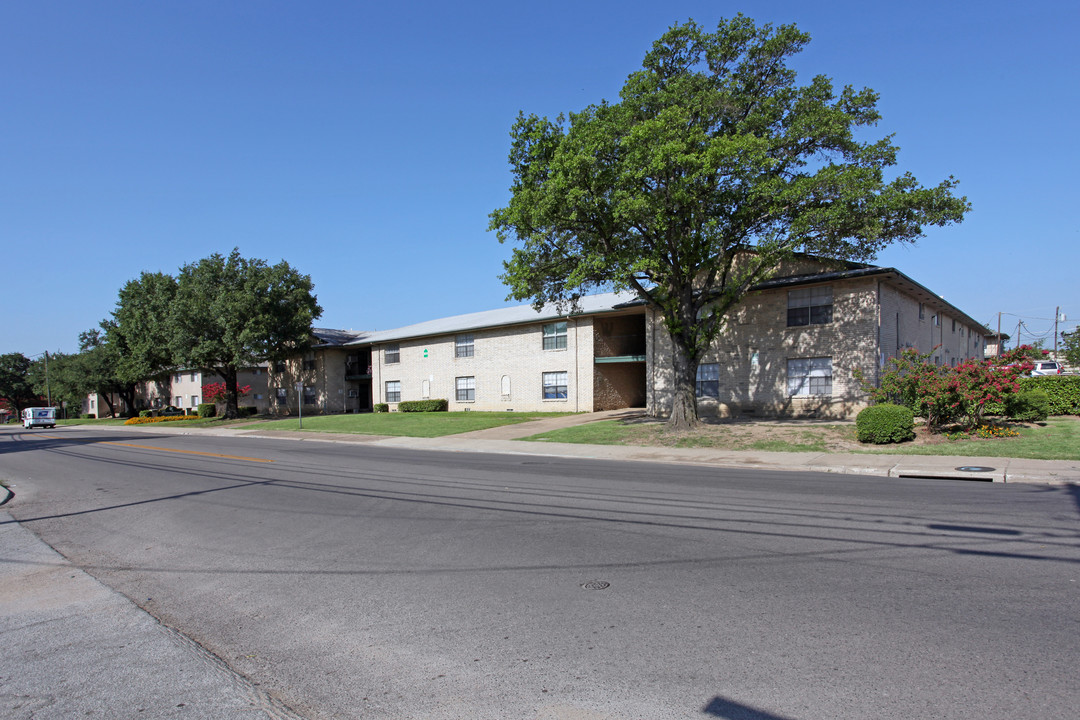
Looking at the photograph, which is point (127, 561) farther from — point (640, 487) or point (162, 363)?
point (162, 363)

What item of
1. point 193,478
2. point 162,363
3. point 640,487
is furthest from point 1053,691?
point 162,363

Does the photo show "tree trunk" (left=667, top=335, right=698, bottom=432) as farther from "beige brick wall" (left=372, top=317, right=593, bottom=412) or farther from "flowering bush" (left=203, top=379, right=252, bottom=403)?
"flowering bush" (left=203, top=379, right=252, bottom=403)

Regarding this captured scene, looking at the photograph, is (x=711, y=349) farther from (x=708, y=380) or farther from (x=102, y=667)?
(x=102, y=667)

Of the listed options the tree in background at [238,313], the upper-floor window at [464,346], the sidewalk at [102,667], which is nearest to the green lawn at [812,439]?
the sidewalk at [102,667]

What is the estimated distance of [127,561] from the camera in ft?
24.5

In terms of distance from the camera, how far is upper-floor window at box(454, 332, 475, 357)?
135ft

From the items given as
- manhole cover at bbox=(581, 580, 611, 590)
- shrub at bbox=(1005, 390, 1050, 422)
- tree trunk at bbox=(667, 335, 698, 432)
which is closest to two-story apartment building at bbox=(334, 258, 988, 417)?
shrub at bbox=(1005, 390, 1050, 422)

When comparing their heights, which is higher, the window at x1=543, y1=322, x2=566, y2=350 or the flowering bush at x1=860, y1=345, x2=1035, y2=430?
the window at x1=543, y1=322, x2=566, y2=350

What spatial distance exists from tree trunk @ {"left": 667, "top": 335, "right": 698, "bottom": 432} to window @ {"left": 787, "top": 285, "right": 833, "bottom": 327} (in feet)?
22.4

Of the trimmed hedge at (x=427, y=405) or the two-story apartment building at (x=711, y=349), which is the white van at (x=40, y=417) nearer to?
the two-story apartment building at (x=711, y=349)

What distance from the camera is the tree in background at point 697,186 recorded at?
18.8 m

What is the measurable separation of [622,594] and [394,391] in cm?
4274

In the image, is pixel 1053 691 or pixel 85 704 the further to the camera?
pixel 85 704

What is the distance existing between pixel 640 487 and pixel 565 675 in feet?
25.9
